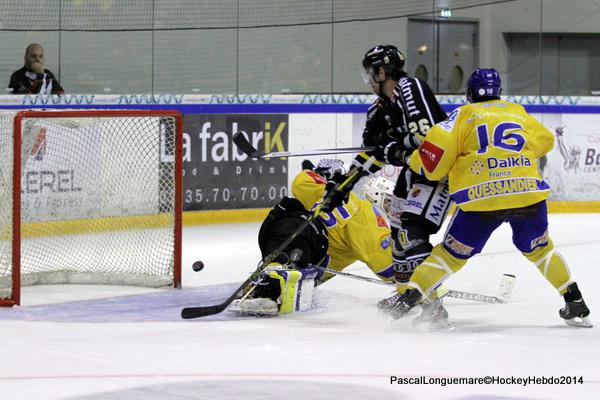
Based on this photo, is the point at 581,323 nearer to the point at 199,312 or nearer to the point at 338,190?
the point at 338,190

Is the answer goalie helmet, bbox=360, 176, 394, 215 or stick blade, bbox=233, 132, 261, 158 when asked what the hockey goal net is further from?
goalie helmet, bbox=360, 176, 394, 215

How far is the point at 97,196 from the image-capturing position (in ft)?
22.6

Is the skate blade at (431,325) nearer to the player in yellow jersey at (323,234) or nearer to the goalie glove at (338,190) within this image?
the player in yellow jersey at (323,234)

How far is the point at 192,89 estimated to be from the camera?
9.65 meters

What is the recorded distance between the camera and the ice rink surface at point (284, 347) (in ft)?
12.1

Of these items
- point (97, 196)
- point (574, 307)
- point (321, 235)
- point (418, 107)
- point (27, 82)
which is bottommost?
point (574, 307)

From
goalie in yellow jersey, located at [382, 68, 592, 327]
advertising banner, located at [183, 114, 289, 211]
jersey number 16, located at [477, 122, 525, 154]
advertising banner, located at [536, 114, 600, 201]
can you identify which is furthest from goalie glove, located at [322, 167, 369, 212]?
advertising banner, located at [536, 114, 600, 201]

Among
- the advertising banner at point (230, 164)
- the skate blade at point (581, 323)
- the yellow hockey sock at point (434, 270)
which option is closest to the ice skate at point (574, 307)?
the skate blade at point (581, 323)

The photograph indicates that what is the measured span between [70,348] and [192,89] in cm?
551

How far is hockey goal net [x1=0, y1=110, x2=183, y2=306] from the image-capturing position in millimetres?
6121

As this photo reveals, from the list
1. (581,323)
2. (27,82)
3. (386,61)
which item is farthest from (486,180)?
(27,82)

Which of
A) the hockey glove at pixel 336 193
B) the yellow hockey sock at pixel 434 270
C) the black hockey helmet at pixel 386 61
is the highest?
the black hockey helmet at pixel 386 61

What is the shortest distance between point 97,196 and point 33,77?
6.23 ft

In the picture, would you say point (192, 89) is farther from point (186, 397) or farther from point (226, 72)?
point (186, 397)
